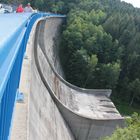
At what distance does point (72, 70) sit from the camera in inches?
1374

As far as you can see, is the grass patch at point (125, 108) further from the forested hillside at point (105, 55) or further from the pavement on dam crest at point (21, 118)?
the pavement on dam crest at point (21, 118)

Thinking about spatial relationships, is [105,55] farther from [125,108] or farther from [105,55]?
[125,108]

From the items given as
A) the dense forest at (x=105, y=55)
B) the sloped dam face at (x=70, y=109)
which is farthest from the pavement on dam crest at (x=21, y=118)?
the dense forest at (x=105, y=55)

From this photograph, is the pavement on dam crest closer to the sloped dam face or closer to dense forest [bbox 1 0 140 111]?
the sloped dam face

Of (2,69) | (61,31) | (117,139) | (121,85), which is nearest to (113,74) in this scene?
(121,85)

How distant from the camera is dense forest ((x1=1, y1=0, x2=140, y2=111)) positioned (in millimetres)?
34938

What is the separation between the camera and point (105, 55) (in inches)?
1572

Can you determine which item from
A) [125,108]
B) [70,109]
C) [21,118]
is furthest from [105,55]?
[21,118]

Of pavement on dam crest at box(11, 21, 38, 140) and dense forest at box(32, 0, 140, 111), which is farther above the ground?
pavement on dam crest at box(11, 21, 38, 140)

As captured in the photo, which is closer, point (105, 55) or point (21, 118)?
point (21, 118)

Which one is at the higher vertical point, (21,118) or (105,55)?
(21,118)

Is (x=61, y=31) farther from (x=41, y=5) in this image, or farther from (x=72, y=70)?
(x=41, y=5)

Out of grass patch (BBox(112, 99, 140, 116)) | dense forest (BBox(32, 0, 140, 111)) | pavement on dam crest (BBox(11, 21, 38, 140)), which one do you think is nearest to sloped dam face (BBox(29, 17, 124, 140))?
pavement on dam crest (BBox(11, 21, 38, 140))

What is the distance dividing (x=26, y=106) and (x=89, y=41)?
32366 mm
